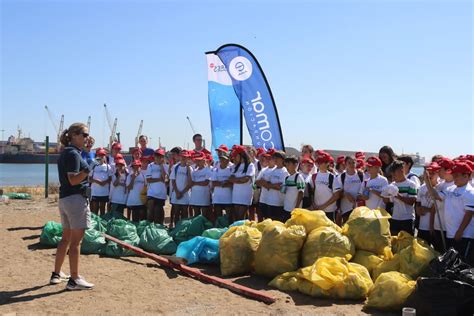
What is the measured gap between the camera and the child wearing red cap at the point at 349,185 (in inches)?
305

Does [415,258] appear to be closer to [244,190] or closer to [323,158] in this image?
[323,158]

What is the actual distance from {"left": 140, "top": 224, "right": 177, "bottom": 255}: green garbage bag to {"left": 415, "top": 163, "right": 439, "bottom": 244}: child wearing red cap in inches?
152

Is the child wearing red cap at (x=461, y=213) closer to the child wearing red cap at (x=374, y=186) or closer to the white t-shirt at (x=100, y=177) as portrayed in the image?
the child wearing red cap at (x=374, y=186)

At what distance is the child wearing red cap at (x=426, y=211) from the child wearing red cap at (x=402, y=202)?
147 mm

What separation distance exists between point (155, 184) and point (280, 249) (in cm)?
431

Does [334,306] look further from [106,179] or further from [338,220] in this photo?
[106,179]

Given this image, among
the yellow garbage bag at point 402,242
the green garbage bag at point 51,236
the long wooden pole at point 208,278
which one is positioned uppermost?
the yellow garbage bag at point 402,242

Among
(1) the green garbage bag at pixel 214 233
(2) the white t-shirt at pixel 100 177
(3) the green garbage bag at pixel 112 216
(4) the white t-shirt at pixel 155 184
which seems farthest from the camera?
(2) the white t-shirt at pixel 100 177

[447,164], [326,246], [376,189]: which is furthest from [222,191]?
[447,164]

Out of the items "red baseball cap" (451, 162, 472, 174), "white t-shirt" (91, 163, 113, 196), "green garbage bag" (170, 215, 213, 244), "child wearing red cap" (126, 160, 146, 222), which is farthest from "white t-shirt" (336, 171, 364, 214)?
"white t-shirt" (91, 163, 113, 196)

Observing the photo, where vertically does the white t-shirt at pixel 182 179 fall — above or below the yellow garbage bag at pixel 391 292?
above

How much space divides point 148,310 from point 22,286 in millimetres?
1819

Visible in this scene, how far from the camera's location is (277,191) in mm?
8305

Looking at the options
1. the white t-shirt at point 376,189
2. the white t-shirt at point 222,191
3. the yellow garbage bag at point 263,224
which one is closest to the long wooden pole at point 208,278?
the yellow garbage bag at point 263,224
